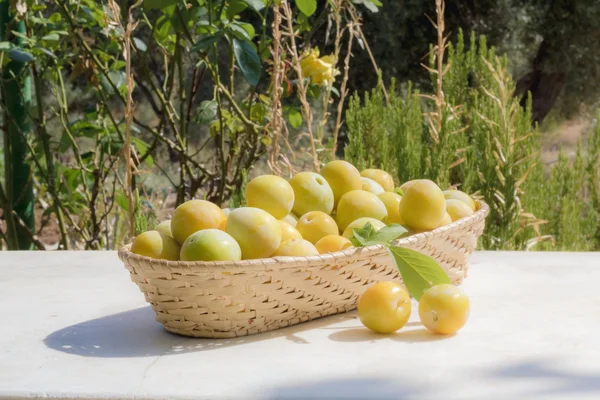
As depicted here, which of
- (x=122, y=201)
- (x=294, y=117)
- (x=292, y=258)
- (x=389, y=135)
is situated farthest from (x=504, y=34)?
(x=292, y=258)

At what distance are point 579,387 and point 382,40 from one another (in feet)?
14.7

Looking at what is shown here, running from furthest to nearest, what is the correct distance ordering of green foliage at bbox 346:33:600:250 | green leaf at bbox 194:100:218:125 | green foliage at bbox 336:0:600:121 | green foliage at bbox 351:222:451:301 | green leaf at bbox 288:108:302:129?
green foliage at bbox 336:0:600:121, green leaf at bbox 288:108:302:129, green leaf at bbox 194:100:218:125, green foliage at bbox 346:33:600:250, green foliage at bbox 351:222:451:301

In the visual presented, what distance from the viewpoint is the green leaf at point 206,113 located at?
234 centimetres

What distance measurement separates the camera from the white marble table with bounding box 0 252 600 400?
0.96 metres

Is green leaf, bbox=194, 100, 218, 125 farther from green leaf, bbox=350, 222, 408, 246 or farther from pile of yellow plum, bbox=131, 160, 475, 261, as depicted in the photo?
green leaf, bbox=350, 222, 408, 246

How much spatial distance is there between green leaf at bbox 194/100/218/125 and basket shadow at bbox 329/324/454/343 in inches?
48.7

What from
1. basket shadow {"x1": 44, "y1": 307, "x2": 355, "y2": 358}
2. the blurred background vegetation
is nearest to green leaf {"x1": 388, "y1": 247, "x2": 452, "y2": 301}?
basket shadow {"x1": 44, "y1": 307, "x2": 355, "y2": 358}

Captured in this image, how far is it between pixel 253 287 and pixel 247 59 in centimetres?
92

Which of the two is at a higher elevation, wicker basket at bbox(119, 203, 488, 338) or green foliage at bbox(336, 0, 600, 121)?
green foliage at bbox(336, 0, 600, 121)

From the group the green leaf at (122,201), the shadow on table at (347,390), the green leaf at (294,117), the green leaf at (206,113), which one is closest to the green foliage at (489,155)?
the green leaf at (294,117)

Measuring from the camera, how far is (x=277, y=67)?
1875 mm

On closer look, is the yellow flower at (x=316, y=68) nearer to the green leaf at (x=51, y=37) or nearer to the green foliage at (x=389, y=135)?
the green foliage at (x=389, y=135)

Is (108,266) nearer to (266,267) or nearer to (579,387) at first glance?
(266,267)

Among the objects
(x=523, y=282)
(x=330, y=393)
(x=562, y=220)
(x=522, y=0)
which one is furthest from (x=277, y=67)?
(x=522, y=0)
